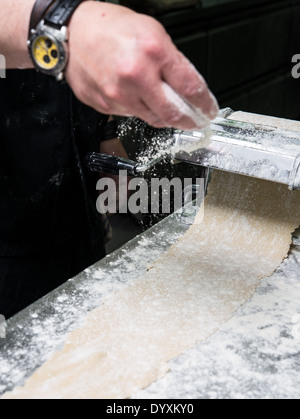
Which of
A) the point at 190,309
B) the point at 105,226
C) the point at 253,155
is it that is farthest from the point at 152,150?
the point at 105,226

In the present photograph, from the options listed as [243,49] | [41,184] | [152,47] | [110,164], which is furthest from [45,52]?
[243,49]

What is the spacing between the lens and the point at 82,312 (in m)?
0.68

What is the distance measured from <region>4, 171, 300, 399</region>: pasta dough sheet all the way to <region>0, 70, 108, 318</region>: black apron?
0.26m

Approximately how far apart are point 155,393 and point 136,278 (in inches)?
8.8

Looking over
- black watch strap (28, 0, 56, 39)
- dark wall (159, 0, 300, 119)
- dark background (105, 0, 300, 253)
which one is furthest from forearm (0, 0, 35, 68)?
dark wall (159, 0, 300, 119)

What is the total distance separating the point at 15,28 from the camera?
0.59m

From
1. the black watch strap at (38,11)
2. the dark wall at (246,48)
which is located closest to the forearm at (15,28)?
the black watch strap at (38,11)

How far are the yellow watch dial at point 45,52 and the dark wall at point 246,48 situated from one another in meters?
1.45

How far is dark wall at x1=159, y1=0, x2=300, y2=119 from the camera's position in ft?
7.06

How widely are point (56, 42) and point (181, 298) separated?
365mm

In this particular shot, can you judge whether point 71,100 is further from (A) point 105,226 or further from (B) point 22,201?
(A) point 105,226

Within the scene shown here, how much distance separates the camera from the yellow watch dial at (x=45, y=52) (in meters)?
0.55

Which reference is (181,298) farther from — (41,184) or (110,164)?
(41,184)

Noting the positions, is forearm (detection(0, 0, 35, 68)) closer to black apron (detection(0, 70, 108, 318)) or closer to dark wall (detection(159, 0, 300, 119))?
black apron (detection(0, 70, 108, 318))
